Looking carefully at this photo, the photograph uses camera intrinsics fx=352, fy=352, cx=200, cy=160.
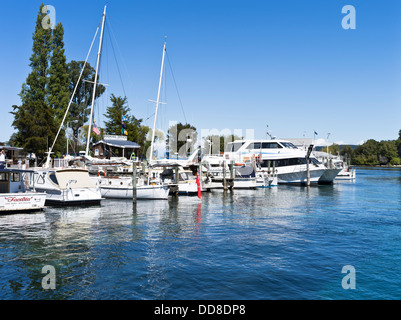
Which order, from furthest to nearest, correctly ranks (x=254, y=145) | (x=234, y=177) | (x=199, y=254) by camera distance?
1. (x=254, y=145)
2. (x=234, y=177)
3. (x=199, y=254)

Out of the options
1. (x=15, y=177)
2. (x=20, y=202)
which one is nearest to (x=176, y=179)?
(x=15, y=177)

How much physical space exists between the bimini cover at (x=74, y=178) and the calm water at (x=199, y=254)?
332 centimetres

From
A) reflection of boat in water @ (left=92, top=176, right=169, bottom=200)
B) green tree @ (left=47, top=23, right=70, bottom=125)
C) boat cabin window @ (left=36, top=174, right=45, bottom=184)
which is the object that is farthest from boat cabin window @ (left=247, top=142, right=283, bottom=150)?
boat cabin window @ (left=36, top=174, right=45, bottom=184)

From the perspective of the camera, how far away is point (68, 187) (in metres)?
27.8

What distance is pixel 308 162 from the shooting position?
5288 cm

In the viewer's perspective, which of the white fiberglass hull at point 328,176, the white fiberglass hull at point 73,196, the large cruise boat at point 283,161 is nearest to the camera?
the white fiberglass hull at point 73,196

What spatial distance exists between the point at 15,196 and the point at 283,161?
42076 millimetres

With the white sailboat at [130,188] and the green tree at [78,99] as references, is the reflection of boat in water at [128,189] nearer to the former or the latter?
the white sailboat at [130,188]

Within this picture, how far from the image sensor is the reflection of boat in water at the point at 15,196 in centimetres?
2255

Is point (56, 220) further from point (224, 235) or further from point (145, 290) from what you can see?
point (145, 290)

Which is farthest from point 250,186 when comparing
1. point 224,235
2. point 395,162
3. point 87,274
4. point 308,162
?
point 395,162

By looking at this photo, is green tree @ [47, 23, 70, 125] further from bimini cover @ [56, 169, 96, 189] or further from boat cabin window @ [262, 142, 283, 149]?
boat cabin window @ [262, 142, 283, 149]

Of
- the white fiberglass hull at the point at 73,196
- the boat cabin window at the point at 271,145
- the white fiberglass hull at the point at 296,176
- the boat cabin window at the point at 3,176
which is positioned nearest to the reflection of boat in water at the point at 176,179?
the white fiberglass hull at the point at 73,196

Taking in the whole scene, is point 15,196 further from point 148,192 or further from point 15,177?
point 148,192
